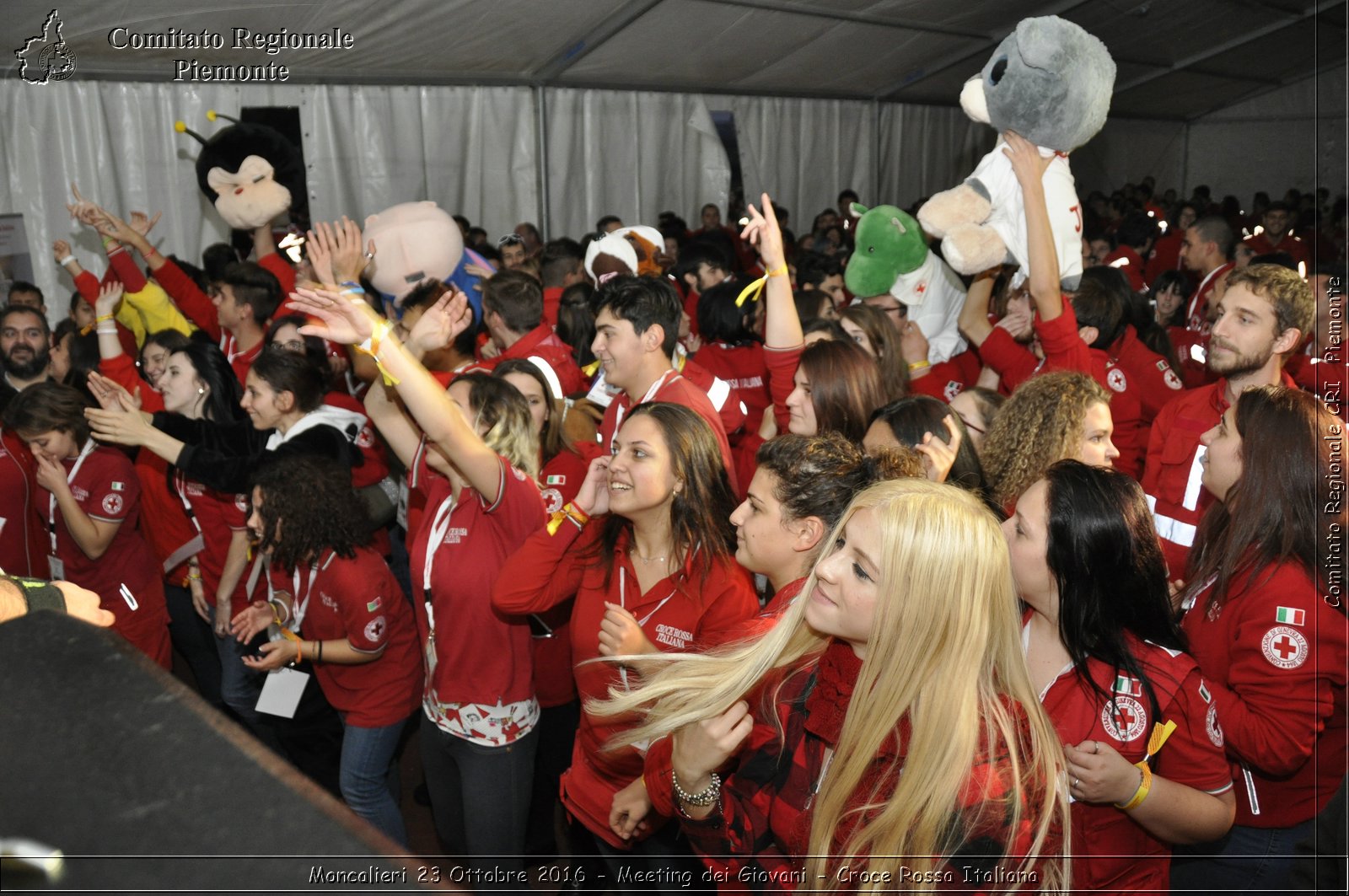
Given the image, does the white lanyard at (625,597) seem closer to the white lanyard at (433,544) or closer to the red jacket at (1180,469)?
the white lanyard at (433,544)

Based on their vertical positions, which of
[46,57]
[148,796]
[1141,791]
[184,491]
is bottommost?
[1141,791]

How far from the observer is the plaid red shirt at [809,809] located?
1.30 metres

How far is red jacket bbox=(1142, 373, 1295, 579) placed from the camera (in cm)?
276

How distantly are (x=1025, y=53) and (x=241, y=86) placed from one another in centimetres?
565

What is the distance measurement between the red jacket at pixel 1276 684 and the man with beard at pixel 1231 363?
768 mm

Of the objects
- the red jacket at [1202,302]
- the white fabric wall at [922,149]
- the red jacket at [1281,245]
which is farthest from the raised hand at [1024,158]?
the white fabric wall at [922,149]

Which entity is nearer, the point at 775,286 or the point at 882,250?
the point at 775,286

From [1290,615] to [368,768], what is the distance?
7.64ft

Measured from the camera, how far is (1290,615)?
1883 millimetres

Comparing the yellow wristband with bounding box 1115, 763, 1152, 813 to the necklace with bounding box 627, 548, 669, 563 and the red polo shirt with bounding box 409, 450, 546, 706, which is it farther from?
the red polo shirt with bounding box 409, 450, 546, 706

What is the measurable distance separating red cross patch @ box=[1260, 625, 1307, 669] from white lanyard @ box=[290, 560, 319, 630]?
2337 mm

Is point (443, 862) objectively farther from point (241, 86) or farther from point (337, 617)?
point (241, 86)

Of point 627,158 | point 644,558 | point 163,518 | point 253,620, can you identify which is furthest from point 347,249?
point 627,158

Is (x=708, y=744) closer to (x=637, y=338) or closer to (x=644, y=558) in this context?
(x=644, y=558)
